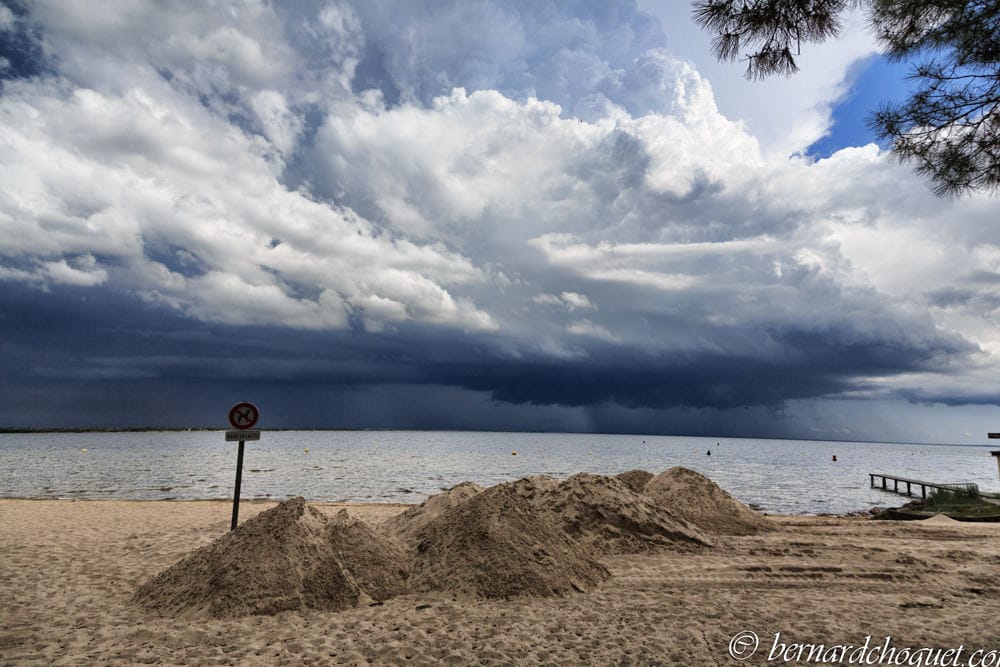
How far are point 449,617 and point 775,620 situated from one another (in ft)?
14.0

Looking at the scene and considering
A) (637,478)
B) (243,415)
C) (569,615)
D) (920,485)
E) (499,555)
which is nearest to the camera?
(569,615)

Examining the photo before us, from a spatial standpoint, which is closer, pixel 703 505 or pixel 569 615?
pixel 569 615

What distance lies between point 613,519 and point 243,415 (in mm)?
8395

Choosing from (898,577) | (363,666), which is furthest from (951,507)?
(363,666)

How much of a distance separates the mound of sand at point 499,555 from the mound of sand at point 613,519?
7.43ft

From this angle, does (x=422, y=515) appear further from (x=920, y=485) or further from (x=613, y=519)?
(x=920, y=485)

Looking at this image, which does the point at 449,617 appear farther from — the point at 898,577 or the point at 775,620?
the point at 898,577

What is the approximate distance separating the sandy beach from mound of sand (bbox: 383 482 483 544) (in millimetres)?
2819

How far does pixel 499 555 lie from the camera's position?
8.45 m

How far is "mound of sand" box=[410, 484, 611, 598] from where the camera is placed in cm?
802

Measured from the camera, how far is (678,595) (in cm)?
806

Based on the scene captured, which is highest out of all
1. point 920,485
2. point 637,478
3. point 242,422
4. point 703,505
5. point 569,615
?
point 242,422

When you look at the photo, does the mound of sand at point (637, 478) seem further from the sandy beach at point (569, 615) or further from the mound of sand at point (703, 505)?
the sandy beach at point (569, 615)

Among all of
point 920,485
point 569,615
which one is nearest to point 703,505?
point 569,615
